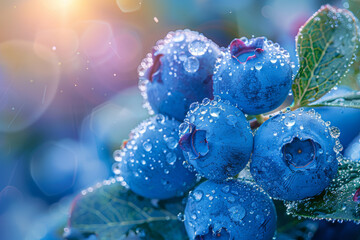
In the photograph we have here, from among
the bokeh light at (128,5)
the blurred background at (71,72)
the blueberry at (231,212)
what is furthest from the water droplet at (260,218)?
the bokeh light at (128,5)

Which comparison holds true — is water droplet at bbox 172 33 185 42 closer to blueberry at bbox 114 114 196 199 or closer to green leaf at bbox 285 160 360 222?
blueberry at bbox 114 114 196 199

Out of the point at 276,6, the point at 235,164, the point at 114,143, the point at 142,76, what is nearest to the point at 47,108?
the point at 114,143

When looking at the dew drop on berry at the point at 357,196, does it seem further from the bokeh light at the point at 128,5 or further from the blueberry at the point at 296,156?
the bokeh light at the point at 128,5

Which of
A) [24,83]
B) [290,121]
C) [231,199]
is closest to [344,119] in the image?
[290,121]

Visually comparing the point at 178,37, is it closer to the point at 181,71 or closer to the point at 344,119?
the point at 181,71

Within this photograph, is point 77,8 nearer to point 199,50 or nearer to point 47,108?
point 47,108

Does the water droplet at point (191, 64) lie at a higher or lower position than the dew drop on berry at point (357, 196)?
higher

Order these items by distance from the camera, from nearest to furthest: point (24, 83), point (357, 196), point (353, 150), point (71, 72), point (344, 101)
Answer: point (357, 196)
point (344, 101)
point (353, 150)
point (71, 72)
point (24, 83)
